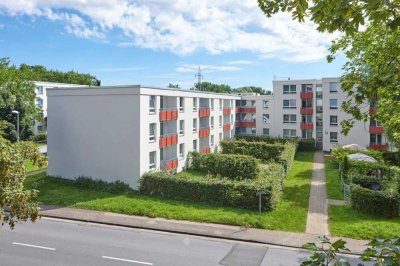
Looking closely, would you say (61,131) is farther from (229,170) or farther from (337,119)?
(337,119)

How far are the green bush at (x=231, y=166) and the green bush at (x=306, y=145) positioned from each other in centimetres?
2189

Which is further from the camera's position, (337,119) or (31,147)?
(337,119)

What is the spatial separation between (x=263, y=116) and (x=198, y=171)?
26.2 meters

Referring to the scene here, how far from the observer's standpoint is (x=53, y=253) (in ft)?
52.1

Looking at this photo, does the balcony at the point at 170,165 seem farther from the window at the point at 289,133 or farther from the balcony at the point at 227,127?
Result: the window at the point at 289,133

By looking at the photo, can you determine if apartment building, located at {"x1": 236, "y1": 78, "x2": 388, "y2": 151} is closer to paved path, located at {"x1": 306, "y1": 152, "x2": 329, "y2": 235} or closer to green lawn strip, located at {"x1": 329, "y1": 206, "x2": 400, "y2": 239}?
paved path, located at {"x1": 306, "y1": 152, "x2": 329, "y2": 235}

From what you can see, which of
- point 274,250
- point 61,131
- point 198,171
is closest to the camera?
point 274,250

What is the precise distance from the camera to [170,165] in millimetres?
32250

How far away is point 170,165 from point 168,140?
216cm

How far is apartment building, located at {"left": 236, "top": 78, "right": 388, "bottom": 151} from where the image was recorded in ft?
162

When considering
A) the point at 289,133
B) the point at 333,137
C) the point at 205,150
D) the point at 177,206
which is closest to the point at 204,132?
the point at 205,150

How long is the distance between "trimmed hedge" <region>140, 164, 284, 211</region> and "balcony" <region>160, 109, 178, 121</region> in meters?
6.12

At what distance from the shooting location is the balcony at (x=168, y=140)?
31.0 metres

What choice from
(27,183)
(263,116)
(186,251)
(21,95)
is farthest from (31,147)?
(263,116)
